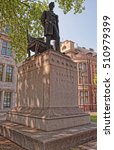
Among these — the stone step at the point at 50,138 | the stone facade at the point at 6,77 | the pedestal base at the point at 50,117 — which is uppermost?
the stone facade at the point at 6,77

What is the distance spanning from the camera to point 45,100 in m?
5.60

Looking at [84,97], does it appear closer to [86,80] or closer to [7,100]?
[86,80]

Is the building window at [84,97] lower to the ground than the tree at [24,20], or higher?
lower

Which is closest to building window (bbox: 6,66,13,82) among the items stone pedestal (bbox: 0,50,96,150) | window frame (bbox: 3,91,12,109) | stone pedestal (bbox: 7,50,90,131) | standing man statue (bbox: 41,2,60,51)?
window frame (bbox: 3,91,12,109)

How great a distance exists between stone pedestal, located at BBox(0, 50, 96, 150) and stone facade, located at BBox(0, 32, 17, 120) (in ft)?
56.7

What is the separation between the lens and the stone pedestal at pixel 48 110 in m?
4.39

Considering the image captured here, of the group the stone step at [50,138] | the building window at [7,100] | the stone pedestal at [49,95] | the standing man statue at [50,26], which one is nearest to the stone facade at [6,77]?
the building window at [7,100]

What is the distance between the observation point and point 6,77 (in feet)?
80.7

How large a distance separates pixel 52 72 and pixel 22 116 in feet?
6.69

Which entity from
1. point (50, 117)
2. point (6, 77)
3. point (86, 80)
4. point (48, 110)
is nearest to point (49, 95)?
point (48, 110)

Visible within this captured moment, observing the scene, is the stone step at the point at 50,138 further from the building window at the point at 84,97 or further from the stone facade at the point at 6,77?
the building window at the point at 84,97

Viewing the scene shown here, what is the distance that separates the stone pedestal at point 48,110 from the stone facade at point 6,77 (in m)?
17.3

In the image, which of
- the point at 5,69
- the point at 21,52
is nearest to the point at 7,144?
the point at 21,52

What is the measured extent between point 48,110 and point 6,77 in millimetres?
20637
